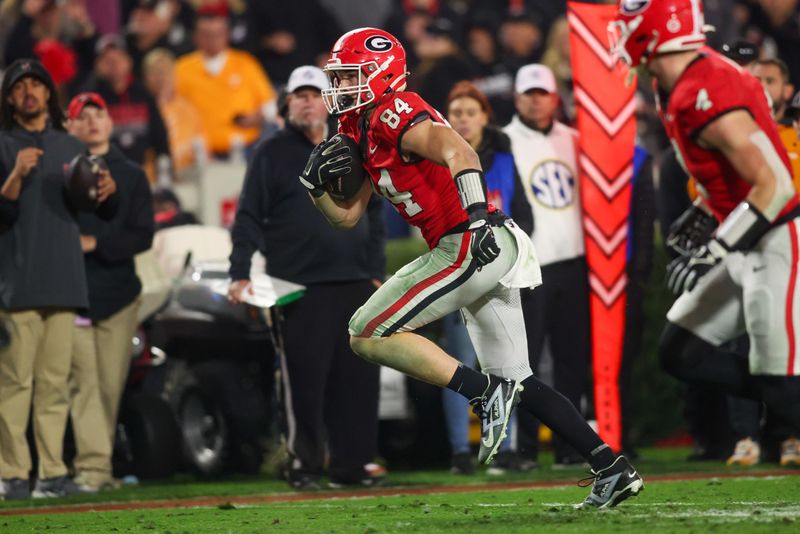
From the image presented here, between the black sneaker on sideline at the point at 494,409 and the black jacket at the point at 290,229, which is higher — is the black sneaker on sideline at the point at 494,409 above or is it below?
below

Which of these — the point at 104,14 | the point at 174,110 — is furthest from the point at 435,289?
the point at 104,14

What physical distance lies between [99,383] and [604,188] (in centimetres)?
342

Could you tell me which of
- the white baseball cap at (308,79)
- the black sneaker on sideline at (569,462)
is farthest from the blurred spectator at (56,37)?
the black sneaker on sideline at (569,462)

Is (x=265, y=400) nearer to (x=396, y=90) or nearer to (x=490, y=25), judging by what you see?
(x=396, y=90)

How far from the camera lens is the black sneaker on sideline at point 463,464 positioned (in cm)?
967

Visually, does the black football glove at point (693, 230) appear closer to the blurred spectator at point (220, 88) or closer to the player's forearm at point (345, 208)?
the player's forearm at point (345, 208)

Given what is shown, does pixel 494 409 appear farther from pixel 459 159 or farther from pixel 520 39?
pixel 520 39

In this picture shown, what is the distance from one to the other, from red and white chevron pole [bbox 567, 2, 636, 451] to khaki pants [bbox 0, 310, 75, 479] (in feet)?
10.9

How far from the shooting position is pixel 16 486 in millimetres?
8781

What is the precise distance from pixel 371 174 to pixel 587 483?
1.63 metres

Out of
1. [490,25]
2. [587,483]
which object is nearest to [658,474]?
[587,483]

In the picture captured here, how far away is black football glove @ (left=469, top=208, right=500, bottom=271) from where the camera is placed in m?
6.07

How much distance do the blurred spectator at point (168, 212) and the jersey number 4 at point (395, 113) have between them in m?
4.92

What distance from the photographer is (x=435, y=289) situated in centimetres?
653
